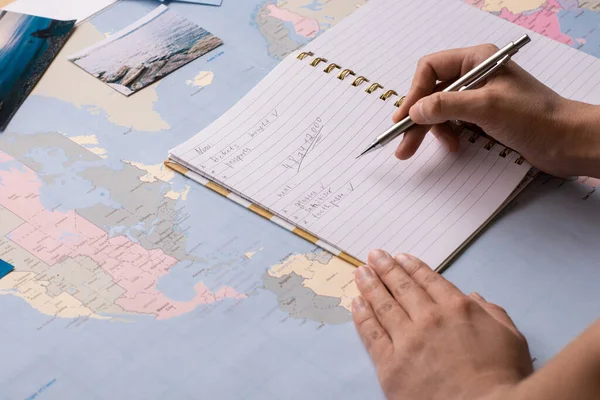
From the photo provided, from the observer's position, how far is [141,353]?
0.80m

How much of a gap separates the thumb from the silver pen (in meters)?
0.04

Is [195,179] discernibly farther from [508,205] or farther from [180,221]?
[508,205]

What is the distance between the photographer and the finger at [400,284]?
31.7 inches

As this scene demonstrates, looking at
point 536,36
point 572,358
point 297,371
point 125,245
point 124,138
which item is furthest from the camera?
point 536,36

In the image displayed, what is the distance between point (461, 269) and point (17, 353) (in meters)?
0.51

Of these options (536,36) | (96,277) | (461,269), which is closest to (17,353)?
(96,277)

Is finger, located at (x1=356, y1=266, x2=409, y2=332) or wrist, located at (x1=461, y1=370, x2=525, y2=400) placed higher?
wrist, located at (x1=461, y1=370, x2=525, y2=400)

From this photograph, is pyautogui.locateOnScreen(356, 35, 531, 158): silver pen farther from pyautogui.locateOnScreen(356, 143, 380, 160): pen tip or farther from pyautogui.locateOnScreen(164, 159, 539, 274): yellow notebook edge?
pyautogui.locateOnScreen(164, 159, 539, 274): yellow notebook edge

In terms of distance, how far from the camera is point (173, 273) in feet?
2.88

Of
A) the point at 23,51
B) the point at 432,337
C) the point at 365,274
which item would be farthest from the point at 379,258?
the point at 23,51

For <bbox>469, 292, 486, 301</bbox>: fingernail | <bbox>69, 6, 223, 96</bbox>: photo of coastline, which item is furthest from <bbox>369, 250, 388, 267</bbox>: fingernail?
<bbox>69, 6, 223, 96</bbox>: photo of coastline

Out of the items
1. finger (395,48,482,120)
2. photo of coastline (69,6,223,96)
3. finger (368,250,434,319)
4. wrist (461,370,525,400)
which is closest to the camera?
wrist (461,370,525,400)

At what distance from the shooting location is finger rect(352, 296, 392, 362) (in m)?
0.78

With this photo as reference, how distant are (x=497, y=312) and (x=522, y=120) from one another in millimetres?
276
